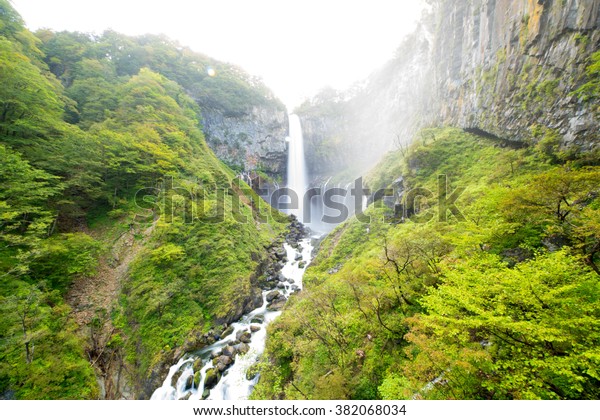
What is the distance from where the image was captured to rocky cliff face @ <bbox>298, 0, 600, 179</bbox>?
1011 centimetres

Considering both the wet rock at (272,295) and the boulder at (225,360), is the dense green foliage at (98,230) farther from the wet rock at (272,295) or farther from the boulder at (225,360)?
the boulder at (225,360)

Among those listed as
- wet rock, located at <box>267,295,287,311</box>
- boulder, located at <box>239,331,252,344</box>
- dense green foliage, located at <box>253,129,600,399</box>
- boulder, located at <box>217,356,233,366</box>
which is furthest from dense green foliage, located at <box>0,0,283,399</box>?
dense green foliage, located at <box>253,129,600,399</box>

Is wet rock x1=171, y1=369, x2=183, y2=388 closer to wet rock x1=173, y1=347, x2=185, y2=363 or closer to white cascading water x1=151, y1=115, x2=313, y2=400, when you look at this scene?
white cascading water x1=151, y1=115, x2=313, y2=400

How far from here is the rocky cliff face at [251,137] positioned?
4281 centimetres

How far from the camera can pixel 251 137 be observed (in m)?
46.8

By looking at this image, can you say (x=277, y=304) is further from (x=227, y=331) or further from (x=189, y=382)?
(x=189, y=382)

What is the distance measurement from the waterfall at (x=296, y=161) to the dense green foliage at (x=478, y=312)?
129 feet

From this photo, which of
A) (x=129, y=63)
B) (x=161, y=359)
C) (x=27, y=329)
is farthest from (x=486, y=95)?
A: (x=129, y=63)

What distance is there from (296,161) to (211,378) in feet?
157

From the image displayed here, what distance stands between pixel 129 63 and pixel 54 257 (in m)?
39.4

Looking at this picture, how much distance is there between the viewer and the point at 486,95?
59.7 feet

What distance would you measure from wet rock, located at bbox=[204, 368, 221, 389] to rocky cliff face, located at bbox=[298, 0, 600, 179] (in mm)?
19830
